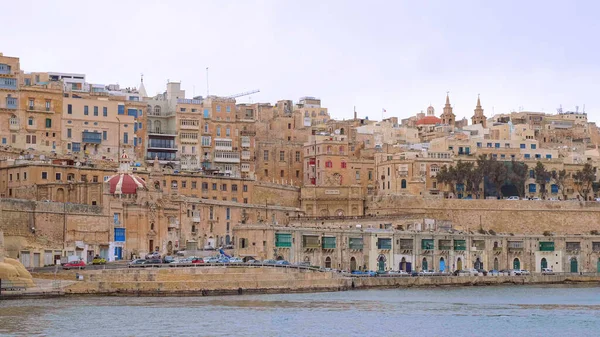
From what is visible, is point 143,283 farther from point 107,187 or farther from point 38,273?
point 107,187

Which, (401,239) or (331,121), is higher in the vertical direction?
(331,121)

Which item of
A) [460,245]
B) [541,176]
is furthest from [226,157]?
[541,176]

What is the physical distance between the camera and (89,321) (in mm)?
58938

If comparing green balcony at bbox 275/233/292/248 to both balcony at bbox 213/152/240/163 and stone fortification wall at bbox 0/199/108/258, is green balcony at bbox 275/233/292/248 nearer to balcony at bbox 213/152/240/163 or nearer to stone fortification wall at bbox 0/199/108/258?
stone fortification wall at bbox 0/199/108/258

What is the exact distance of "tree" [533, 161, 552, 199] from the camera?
11544 cm

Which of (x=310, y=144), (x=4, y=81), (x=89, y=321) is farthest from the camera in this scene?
(x=310, y=144)

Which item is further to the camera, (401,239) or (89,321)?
(401,239)

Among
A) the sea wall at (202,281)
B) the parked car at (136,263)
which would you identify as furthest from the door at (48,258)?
the sea wall at (202,281)

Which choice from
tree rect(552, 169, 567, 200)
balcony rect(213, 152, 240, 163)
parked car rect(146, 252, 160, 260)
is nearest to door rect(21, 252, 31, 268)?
parked car rect(146, 252, 160, 260)

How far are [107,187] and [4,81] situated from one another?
19.7 meters

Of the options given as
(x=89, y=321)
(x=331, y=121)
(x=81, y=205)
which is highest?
(x=331, y=121)

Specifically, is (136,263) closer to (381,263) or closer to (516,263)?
(381,263)

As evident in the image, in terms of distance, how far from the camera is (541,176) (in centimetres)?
11581

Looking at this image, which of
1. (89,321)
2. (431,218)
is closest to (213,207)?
(431,218)
